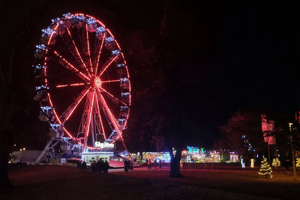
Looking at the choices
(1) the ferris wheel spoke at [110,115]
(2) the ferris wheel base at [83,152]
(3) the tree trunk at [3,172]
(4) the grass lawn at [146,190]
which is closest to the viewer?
(4) the grass lawn at [146,190]

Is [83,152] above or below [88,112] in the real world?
below

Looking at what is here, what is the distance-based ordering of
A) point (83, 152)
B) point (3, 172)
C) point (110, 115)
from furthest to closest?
point (83, 152) → point (110, 115) → point (3, 172)

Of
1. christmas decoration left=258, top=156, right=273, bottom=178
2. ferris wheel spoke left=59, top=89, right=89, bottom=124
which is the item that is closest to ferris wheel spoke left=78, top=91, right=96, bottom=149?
ferris wheel spoke left=59, top=89, right=89, bottom=124

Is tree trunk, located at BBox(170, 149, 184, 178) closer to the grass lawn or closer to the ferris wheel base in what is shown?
the grass lawn

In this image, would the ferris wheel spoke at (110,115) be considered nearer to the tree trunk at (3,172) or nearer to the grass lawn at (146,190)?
the tree trunk at (3,172)

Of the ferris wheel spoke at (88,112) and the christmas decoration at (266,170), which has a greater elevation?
the ferris wheel spoke at (88,112)

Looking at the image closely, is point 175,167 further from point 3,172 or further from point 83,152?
point 83,152

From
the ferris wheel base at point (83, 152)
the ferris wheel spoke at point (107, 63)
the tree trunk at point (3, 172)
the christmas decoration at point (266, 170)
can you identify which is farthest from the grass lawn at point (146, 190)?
the ferris wheel base at point (83, 152)

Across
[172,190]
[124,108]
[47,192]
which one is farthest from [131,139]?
[172,190]

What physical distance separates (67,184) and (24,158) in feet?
165

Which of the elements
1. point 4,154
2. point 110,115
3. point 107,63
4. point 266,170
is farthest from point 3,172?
point 110,115

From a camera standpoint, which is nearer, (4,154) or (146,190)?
(146,190)

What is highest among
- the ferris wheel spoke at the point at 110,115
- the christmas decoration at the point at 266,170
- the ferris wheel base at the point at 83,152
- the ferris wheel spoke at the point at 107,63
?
the ferris wheel spoke at the point at 107,63

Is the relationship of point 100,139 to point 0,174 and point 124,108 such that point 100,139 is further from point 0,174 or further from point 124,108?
point 0,174
